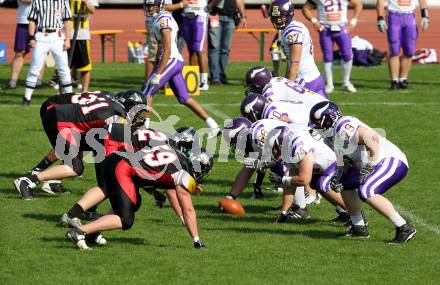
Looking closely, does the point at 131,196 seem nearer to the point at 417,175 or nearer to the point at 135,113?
the point at 135,113

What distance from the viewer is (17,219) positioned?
9.82 meters

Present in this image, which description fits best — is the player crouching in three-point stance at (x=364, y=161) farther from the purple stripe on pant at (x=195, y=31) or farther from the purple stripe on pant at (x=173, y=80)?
the purple stripe on pant at (x=195, y=31)

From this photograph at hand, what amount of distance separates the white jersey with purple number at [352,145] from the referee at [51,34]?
701 cm

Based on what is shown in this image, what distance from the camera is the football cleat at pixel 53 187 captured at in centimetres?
1100

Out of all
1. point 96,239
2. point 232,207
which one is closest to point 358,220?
point 232,207

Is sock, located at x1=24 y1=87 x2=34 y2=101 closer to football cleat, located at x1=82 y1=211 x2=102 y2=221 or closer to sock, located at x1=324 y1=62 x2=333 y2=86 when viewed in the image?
sock, located at x1=324 y1=62 x2=333 y2=86

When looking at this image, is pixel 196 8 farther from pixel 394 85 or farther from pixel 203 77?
pixel 394 85

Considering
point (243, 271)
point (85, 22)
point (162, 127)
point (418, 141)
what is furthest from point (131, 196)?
point (85, 22)

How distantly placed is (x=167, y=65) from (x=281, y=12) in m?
2.06

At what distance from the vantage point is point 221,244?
29.5ft

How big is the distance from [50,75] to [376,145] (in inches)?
477

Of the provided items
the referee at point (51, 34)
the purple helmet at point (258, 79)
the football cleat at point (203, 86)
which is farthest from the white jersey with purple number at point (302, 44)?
the football cleat at point (203, 86)

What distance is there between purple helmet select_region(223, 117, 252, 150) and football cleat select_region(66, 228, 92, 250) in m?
1.89

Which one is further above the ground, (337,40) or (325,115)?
(325,115)
